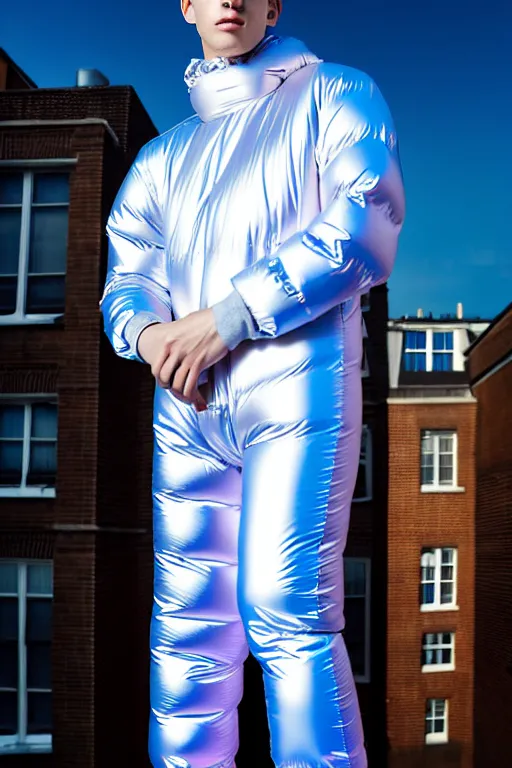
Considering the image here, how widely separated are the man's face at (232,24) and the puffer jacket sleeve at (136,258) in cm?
27

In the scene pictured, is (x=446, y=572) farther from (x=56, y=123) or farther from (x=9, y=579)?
(x=56, y=123)

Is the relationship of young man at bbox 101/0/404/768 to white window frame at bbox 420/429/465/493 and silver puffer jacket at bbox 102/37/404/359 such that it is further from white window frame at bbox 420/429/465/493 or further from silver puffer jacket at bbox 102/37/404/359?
white window frame at bbox 420/429/465/493

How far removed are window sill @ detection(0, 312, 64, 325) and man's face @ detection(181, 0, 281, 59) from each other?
260 cm

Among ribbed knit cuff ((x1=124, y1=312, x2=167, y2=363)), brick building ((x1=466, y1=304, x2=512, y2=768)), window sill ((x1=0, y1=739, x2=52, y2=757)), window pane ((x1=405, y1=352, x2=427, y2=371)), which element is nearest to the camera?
ribbed knit cuff ((x1=124, y1=312, x2=167, y2=363))

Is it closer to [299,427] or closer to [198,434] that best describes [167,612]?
[198,434]

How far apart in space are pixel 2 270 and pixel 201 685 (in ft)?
9.58

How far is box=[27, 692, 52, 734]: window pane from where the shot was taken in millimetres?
3910

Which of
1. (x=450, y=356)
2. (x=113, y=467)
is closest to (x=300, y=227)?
(x=450, y=356)

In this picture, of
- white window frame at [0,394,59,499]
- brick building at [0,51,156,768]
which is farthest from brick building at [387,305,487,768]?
white window frame at [0,394,59,499]

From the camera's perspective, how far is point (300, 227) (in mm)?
1569

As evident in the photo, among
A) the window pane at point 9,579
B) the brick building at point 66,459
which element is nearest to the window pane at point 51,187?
the brick building at point 66,459

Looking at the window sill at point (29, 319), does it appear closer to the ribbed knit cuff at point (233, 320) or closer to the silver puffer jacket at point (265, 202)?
the silver puffer jacket at point (265, 202)

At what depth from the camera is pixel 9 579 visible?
13.3 feet

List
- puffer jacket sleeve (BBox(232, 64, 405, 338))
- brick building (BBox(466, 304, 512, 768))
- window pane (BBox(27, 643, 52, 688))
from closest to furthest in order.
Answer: puffer jacket sleeve (BBox(232, 64, 405, 338))
brick building (BBox(466, 304, 512, 768))
window pane (BBox(27, 643, 52, 688))
